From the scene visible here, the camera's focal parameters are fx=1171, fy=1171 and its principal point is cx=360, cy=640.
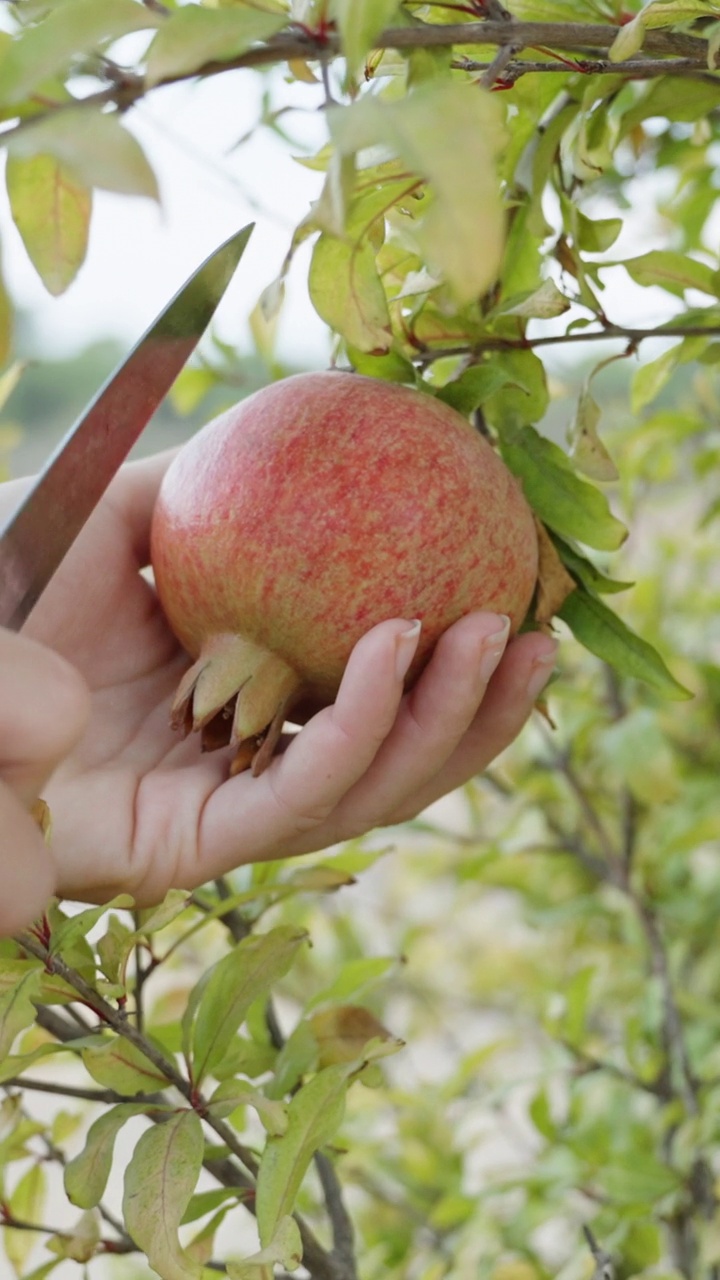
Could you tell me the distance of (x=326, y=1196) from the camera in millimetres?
728

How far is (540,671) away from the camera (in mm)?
650

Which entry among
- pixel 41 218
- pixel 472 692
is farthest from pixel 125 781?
pixel 41 218

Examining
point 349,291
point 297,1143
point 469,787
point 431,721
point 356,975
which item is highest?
point 349,291

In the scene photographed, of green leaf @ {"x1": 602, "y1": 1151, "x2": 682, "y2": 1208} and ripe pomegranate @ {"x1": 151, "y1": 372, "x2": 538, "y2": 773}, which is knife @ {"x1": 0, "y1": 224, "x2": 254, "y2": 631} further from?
green leaf @ {"x1": 602, "y1": 1151, "x2": 682, "y2": 1208}

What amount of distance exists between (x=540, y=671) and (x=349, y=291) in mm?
240

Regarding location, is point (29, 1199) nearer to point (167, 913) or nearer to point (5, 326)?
point (167, 913)

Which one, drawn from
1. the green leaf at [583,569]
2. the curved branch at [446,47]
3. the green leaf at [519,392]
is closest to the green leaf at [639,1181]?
the green leaf at [583,569]

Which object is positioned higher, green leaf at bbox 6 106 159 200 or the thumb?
green leaf at bbox 6 106 159 200

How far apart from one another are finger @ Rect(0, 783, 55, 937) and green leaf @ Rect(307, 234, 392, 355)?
0.25 m

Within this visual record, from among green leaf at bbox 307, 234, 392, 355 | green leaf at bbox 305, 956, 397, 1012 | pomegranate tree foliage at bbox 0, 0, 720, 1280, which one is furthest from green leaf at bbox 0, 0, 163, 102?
green leaf at bbox 305, 956, 397, 1012

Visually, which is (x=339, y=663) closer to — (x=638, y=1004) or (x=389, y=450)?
(x=389, y=450)

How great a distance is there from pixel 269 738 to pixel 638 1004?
2.38 ft

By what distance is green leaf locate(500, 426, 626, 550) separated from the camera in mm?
650

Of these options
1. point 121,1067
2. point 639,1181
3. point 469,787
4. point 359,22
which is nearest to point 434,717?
point 121,1067
